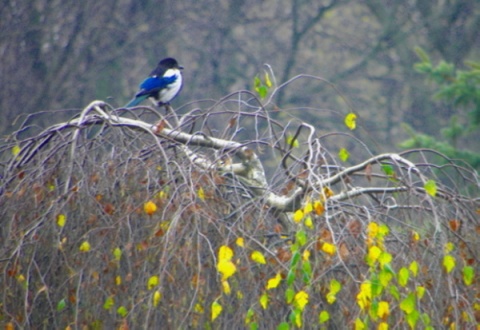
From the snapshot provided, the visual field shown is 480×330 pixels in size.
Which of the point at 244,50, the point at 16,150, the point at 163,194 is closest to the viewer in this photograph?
the point at 163,194

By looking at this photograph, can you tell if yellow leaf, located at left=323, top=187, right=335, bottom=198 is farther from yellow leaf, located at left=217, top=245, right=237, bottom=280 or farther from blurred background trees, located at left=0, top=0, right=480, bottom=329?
yellow leaf, located at left=217, top=245, right=237, bottom=280

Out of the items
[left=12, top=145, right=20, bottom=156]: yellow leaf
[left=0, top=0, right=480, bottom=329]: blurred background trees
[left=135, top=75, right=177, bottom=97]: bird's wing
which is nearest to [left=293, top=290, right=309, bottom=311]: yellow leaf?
[left=0, top=0, right=480, bottom=329]: blurred background trees

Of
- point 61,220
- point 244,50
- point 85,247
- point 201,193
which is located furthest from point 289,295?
point 244,50

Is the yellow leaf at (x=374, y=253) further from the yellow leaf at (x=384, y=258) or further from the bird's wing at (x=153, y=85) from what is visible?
the bird's wing at (x=153, y=85)

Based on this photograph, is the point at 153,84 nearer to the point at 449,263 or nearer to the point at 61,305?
the point at 61,305

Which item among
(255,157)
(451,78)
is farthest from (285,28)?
(255,157)

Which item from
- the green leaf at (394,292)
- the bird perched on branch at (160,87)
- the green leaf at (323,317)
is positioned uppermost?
the green leaf at (394,292)

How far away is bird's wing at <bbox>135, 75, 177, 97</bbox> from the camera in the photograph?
22.3 feet

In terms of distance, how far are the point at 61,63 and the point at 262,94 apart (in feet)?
31.2

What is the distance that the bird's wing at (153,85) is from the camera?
6.80 metres

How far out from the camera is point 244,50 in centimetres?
1408

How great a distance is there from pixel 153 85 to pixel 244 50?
739 cm

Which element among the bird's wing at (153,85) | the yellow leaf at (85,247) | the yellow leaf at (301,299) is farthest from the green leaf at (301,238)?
the bird's wing at (153,85)

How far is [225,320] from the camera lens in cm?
322
